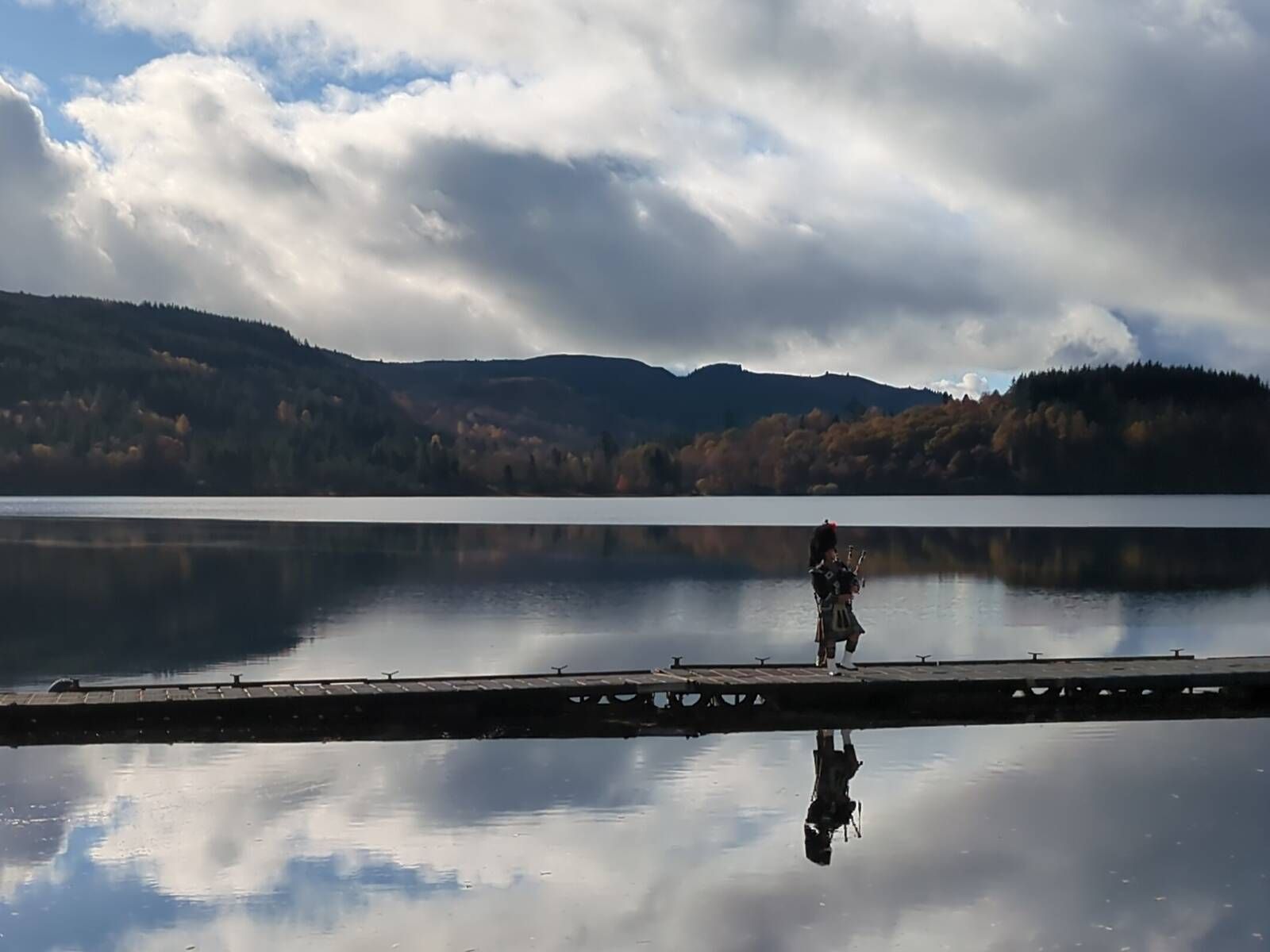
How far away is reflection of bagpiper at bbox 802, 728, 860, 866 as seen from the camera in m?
17.8

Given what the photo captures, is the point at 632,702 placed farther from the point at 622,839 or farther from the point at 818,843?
the point at 818,843

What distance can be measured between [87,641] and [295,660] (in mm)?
8151

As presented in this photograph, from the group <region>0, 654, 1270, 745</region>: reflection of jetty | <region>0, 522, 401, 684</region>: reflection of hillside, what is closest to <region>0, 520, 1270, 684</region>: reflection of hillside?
<region>0, 522, 401, 684</region>: reflection of hillside

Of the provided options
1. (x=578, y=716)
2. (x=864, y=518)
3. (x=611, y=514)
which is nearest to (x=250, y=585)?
(x=578, y=716)

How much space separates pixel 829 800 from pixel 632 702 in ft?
20.3

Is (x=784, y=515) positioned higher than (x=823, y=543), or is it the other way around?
(x=823, y=543)

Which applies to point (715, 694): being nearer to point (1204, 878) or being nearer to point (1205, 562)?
point (1204, 878)

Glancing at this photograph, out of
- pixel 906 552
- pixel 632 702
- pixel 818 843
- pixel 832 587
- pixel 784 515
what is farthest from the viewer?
pixel 784 515

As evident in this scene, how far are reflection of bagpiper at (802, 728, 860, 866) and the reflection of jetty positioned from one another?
1402 millimetres

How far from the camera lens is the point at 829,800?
19.9 metres

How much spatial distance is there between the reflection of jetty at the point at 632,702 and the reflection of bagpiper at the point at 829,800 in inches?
55.2

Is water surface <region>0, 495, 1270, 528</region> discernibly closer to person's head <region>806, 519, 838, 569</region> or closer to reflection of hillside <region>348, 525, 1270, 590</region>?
reflection of hillside <region>348, 525, 1270, 590</region>

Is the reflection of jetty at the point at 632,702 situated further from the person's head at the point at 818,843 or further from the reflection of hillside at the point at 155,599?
the reflection of hillside at the point at 155,599

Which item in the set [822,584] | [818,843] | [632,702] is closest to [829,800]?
[818,843]
